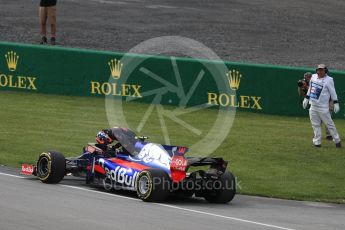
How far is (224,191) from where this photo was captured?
18.1 metres

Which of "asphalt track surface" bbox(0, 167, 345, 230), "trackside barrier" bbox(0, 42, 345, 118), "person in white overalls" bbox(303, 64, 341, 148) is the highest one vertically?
"trackside barrier" bbox(0, 42, 345, 118)

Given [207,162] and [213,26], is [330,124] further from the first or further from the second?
[213,26]

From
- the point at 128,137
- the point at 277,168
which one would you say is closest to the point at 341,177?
the point at 277,168

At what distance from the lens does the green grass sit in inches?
844

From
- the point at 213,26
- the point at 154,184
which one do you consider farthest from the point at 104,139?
the point at 213,26

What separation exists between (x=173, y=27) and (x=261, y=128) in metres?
12.5

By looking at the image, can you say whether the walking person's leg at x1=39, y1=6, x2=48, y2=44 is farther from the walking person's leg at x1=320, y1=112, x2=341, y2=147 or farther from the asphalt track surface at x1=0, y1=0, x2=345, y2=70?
the walking person's leg at x1=320, y1=112, x2=341, y2=147

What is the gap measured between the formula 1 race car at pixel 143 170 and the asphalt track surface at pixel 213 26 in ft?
54.8

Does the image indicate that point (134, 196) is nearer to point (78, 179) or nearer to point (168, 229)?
point (78, 179)

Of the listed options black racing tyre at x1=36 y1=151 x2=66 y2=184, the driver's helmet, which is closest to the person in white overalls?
the driver's helmet

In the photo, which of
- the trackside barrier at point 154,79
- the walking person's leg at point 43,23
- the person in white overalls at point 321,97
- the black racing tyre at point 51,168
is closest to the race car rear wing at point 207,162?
the black racing tyre at point 51,168

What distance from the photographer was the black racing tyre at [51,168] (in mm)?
18922

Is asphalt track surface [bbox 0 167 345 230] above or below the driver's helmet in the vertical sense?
below

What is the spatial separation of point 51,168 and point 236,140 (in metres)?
8.17
